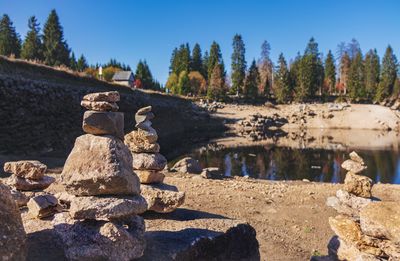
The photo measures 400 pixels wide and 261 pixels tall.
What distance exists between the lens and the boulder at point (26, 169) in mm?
10281

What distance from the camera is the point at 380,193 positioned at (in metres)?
19.6

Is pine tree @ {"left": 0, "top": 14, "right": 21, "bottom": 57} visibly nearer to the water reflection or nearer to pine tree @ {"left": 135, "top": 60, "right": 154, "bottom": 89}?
pine tree @ {"left": 135, "top": 60, "right": 154, "bottom": 89}

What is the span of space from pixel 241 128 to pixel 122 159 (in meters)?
70.3

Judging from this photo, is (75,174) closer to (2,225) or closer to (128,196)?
(128,196)

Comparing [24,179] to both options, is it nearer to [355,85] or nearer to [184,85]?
[184,85]

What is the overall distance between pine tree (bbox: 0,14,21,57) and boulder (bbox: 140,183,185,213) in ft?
248

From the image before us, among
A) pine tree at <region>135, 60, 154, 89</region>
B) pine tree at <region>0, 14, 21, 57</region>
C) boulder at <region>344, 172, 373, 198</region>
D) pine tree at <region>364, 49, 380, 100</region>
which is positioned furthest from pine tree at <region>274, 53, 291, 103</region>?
boulder at <region>344, 172, 373, 198</region>

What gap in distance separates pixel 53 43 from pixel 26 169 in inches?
2836

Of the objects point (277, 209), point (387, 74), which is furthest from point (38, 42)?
point (387, 74)

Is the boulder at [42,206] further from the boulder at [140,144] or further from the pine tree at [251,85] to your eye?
the pine tree at [251,85]

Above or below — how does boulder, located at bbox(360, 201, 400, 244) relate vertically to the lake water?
above

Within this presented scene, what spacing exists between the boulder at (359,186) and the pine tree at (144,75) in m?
97.8

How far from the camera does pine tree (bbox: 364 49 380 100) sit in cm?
10172

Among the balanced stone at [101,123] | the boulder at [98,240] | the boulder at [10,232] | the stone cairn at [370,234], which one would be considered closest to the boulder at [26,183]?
the boulder at [98,240]
